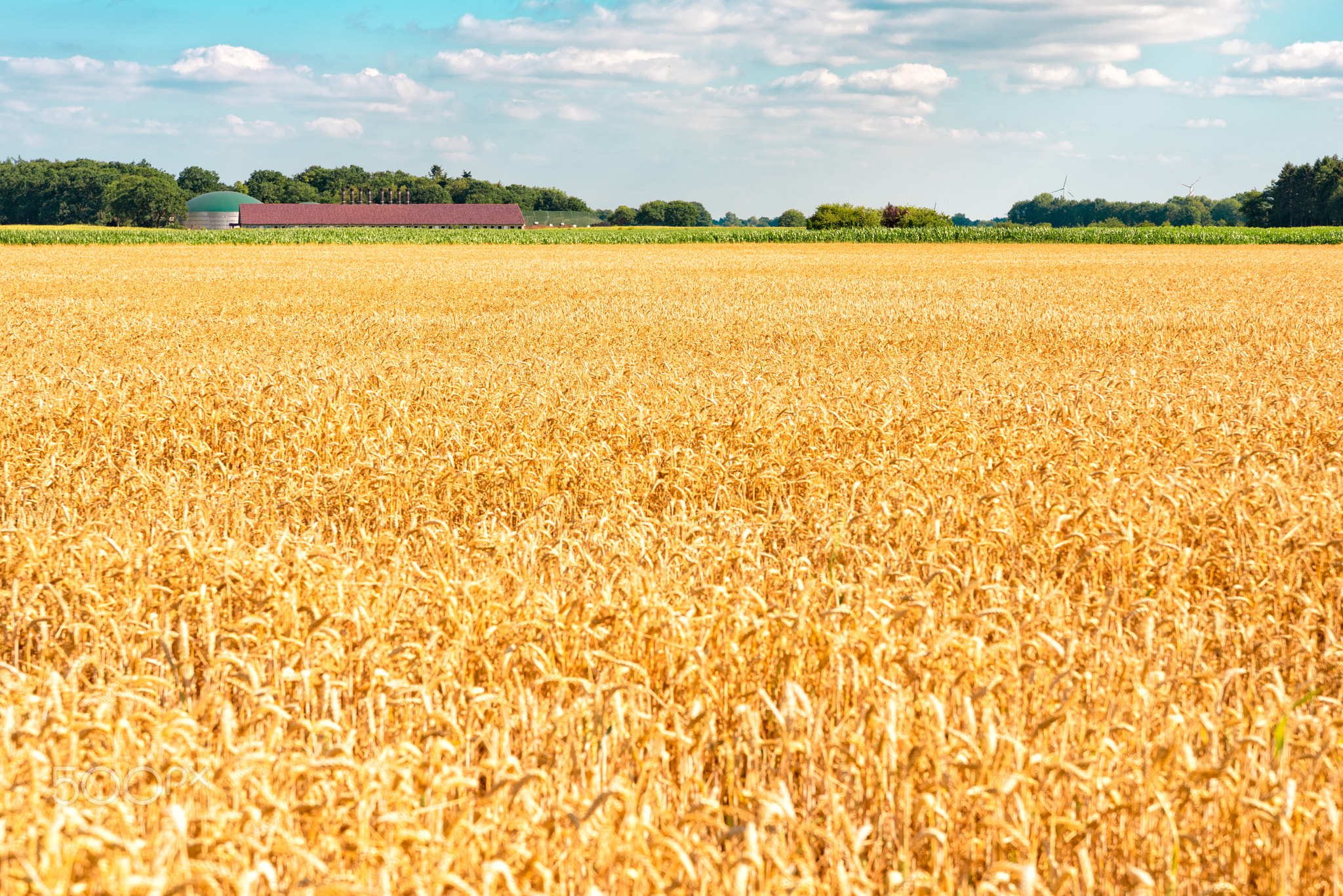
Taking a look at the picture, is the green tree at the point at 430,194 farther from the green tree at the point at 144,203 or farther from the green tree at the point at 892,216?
the green tree at the point at 892,216

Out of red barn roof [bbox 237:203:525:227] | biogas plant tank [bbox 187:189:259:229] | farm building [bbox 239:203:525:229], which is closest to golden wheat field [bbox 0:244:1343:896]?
farm building [bbox 239:203:525:229]

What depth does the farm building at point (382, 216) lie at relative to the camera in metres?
153

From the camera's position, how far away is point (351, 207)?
531 ft

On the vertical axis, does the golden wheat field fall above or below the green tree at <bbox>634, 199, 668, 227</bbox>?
below

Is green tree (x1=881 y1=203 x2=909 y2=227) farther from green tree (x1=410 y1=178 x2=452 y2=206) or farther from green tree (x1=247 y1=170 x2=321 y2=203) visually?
green tree (x1=247 y1=170 x2=321 y2=203)

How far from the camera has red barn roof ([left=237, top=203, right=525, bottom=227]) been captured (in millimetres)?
153375

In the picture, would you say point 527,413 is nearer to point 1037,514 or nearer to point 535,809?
point 1037,514

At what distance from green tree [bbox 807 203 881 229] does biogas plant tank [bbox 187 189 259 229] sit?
89776 millimetres

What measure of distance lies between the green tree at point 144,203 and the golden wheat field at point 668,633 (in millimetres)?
172064

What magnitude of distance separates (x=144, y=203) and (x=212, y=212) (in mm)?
14162

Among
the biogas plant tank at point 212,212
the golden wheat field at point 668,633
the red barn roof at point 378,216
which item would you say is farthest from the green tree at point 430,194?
the golden wheat field at point 668,633

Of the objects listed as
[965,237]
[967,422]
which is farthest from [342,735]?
[965,237]

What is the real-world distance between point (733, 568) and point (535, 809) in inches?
97.0

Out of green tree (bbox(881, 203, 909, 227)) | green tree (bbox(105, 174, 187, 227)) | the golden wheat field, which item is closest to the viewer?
the golden wheat field
